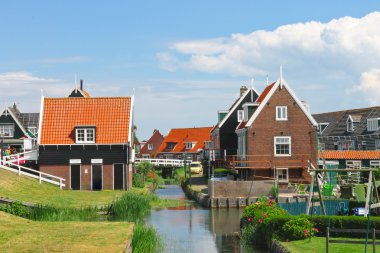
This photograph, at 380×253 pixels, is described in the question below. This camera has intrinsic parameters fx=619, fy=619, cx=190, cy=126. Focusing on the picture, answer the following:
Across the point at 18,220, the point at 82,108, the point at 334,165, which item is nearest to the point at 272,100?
the point at 334,165

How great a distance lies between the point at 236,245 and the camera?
2812cm

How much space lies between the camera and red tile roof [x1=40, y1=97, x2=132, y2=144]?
55.0 metres

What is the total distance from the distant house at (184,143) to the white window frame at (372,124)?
1626 inches

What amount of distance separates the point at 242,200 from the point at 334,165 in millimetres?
17241

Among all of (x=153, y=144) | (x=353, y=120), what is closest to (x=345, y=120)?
(x=353, y=120)

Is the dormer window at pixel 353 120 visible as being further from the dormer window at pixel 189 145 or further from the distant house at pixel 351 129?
the dormer window at pixel 189 145

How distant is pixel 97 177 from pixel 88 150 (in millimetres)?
4382

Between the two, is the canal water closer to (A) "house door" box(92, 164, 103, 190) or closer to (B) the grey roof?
(A) "house door" box(92, 164, 103, 190)

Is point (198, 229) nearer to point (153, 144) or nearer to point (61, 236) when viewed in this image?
point (61, 236)

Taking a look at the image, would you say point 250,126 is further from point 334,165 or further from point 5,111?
point 5,111

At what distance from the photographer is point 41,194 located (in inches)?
1767

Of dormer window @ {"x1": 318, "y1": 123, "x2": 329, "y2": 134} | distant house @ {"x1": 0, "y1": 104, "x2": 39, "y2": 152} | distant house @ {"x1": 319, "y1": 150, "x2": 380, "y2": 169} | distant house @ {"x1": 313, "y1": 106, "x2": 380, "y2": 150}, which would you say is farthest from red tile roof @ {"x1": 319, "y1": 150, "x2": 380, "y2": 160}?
distant house @ {"x1": 0, "y1": 104, "x2": 39, "y2": 152}

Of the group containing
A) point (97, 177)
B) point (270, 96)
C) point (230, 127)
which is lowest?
point (97, 177)

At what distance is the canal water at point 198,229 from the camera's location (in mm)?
27564
